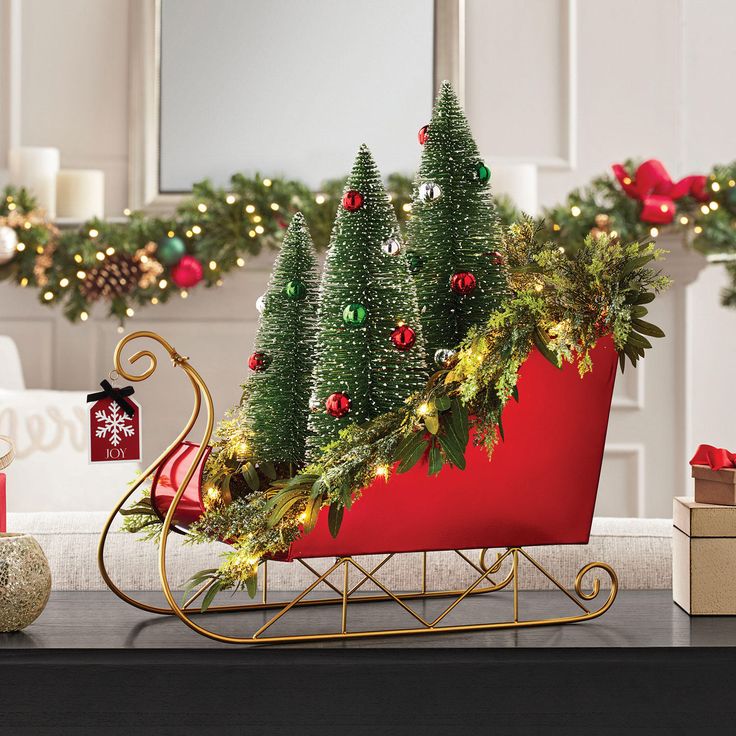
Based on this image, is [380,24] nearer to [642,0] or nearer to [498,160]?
[498,160]

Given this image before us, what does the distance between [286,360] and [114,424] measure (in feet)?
0.61

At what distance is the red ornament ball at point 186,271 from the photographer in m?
2.90

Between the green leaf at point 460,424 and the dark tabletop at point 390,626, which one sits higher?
the green leaf at point 460,424

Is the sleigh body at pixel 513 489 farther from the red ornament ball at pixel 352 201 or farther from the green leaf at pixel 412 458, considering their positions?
the red ornament ball at pixel 352 201

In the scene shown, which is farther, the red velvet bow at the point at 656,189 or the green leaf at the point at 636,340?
the red velvet bow at the point at 656,189

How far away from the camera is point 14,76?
3.15 meters

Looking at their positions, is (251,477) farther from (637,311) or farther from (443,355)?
(637,311)

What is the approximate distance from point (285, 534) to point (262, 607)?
174 mm

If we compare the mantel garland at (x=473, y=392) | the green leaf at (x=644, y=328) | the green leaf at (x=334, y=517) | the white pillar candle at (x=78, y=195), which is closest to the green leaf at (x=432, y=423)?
the mantel garland at (x=473, y=392)

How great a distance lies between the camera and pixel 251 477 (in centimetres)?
96

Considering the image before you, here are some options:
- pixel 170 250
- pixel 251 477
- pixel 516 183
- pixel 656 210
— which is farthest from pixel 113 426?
pixel 656 210

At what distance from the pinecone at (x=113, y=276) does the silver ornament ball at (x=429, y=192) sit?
2.08 meters

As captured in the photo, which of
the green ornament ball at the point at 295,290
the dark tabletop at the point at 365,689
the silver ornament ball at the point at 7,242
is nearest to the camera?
the dark tabletop at the point at 365,689

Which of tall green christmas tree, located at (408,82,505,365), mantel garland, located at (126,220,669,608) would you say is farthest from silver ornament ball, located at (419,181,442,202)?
mantel garland, located at (126,220,669,608)
